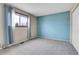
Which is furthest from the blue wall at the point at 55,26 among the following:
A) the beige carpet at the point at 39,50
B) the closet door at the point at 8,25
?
the closet door at the point at 8,25

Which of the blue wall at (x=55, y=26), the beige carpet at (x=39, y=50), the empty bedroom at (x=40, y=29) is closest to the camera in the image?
the beige carpet at (x=39, y=50)

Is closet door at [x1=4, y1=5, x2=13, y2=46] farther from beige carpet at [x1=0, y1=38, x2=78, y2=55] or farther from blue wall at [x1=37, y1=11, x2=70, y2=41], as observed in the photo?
blue wall at [x1=37, y1=11, x2=70, y2=41]

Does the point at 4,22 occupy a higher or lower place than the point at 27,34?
higher

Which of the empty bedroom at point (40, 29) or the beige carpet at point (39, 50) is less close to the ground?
the empty bedroom at point (40, 29)

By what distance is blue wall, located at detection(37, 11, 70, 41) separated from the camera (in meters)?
4.93

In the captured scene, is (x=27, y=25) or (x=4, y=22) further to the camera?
(x=27, y=25)

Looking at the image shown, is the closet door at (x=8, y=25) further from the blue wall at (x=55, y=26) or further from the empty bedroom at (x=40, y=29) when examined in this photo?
the blue wall at (x=55, y=26)

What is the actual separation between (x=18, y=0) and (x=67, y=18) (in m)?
4.10

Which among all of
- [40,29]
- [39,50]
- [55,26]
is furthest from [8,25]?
[40,29]

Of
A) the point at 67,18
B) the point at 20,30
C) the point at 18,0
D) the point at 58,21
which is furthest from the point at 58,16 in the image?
the point at 18,0

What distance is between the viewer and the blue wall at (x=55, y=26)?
4934 millimetres
